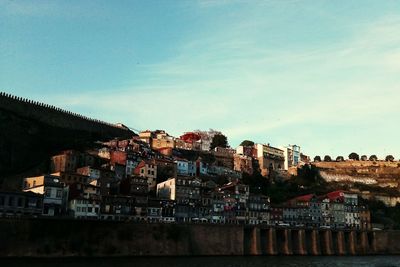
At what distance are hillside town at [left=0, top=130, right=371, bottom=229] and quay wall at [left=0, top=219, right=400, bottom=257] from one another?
15.4ft

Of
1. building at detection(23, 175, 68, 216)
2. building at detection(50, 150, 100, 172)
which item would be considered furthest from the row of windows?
building at detection(50, 150, 100, 172)

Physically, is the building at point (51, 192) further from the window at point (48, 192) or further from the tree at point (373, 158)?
the tree at point (373, 158)

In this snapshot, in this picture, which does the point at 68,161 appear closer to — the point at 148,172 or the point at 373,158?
the point at 148,172

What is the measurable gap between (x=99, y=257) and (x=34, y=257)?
8595 millimetres

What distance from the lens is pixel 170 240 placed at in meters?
76.7

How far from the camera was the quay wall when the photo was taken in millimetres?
64938

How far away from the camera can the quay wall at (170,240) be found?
213 ft

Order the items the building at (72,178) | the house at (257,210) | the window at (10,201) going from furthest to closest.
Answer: the house at (257,210)
the building at (72,178)
the window at (10,201)

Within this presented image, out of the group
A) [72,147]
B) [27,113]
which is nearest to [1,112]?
[27,113]

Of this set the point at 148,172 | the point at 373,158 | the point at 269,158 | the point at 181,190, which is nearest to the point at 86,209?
the point at 181,190

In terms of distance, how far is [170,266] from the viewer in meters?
58.6

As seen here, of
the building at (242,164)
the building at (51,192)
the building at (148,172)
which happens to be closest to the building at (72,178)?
the building at (51,192)

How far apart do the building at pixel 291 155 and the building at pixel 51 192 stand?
298ft

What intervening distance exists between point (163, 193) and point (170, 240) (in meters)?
23.7
